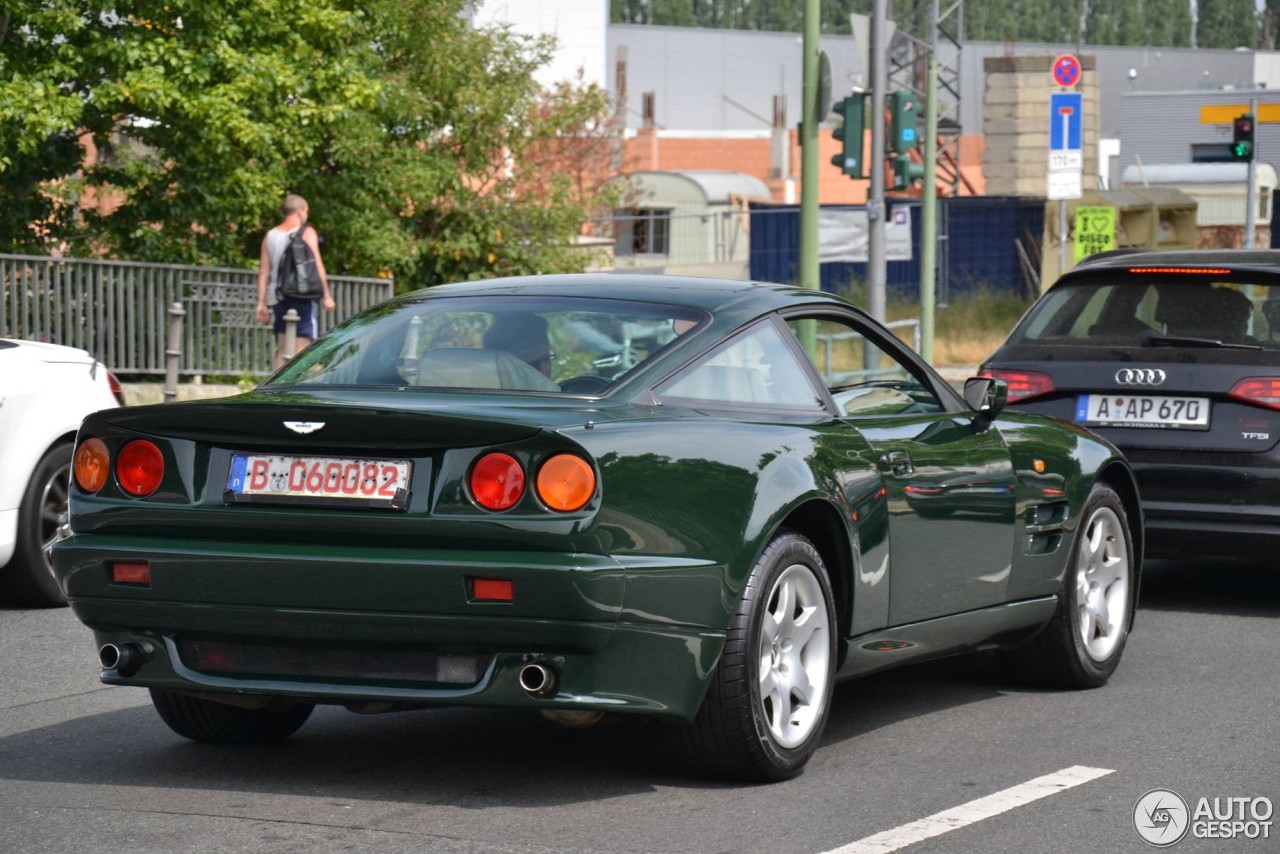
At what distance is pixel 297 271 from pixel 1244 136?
562 inches

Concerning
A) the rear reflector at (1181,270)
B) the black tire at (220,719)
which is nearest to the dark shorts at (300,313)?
the rear reflector at (1181,270)

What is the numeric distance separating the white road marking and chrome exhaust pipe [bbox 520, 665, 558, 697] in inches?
30.5

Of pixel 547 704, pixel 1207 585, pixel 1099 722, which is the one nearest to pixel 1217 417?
pixel 1207 585

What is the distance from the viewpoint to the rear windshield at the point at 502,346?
573 centimetres

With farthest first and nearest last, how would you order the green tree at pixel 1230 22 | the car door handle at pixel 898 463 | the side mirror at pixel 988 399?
the green tree at pixel 1230 22, the side mirror at pixel 988 399, the car door handle at pixel 898 463

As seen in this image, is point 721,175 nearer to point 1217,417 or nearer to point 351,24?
point 351,24

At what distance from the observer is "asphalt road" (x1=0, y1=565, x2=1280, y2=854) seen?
5027 mm

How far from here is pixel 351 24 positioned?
63.2 feet

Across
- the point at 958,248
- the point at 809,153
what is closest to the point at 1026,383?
the point at 809,153

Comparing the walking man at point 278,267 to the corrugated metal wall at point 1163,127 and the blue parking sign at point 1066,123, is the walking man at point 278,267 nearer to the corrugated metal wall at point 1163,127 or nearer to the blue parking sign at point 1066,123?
the blue parking sign at point 1066,123

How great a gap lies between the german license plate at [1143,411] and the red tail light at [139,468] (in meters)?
4.89

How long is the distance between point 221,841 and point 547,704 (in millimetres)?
828

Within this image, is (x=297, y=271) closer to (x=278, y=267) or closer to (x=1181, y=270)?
(x=278, y=267)

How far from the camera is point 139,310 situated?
64.4 ft
